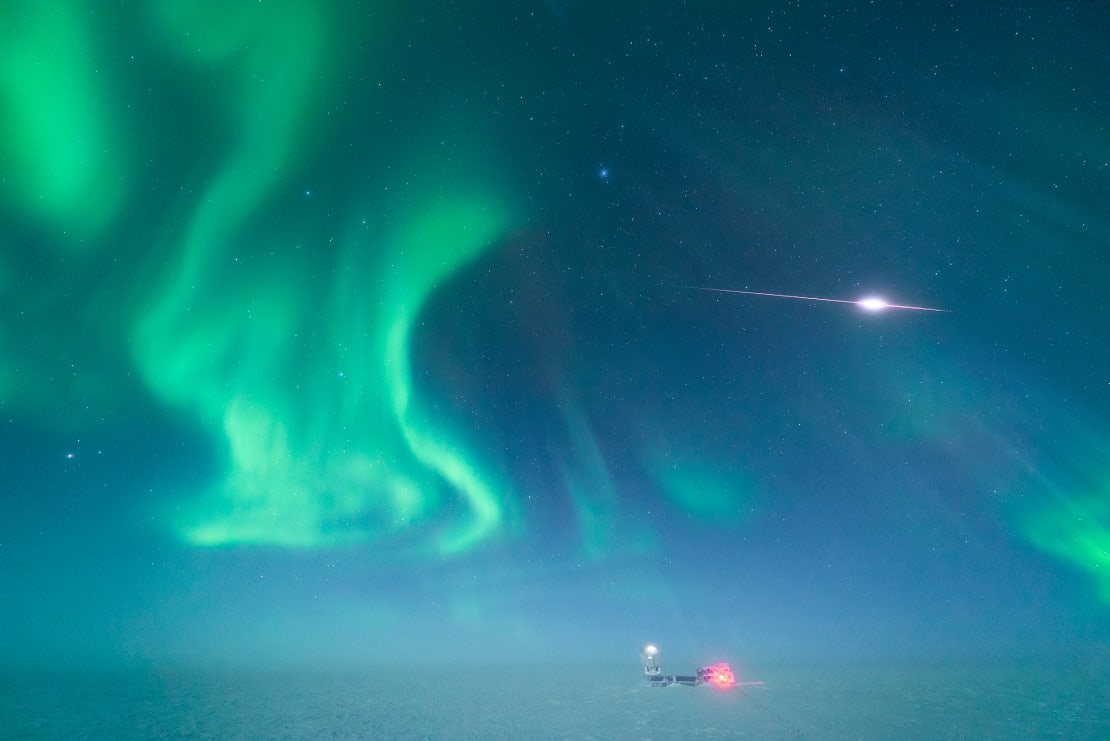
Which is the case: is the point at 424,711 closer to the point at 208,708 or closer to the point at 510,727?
the point at 510,727

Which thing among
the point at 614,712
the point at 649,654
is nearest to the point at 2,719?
the point at 614,712

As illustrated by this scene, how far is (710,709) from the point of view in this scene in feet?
213

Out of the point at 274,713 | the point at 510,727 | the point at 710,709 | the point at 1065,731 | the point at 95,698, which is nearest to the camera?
the point at 1065,731

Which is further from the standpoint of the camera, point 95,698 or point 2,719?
point 95,698

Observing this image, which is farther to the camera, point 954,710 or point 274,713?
point 274,713

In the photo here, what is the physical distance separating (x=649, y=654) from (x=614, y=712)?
2140 cm

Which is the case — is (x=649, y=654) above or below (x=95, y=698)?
above

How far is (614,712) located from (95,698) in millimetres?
105064

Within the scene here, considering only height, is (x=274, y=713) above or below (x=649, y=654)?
below

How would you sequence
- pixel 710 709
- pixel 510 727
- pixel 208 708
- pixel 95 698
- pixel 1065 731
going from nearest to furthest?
pixel 1065 731 < pixel 510 727 < pixel 710 709 < pixel 208 708 < pixel 95 698

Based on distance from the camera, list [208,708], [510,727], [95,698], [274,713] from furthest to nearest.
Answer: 1. [95,698]
2. [208,708]
3. [274,713]
4. [510,727]

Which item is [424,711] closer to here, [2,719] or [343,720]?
[343,720]

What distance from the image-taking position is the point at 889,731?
48875 millimetres

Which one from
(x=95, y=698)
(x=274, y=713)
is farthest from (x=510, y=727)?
(x=95, y=698)
